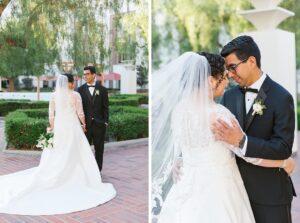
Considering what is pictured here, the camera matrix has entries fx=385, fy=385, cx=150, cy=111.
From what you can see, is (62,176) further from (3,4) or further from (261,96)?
(261,96)

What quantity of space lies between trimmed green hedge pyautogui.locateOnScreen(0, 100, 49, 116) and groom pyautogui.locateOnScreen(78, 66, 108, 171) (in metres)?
0.71

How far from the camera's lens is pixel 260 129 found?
5.91 feet

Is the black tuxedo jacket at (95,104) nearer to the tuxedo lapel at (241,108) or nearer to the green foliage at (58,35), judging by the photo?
the green foliage at (58,35)

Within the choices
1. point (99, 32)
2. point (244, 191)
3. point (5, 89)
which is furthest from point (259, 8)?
point (244, 191)

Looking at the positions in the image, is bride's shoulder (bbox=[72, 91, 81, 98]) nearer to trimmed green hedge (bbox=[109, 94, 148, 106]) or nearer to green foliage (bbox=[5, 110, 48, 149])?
trimmed green hedge (bbox=[109, 94, 148, 106])

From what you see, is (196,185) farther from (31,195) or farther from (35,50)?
(35,50)

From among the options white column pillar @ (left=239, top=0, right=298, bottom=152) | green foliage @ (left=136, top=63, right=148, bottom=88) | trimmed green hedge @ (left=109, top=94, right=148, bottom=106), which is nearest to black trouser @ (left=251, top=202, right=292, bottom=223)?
green foliage @ (left=136, top=63, right=148, bottom=88)

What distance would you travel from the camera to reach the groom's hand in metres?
1.69

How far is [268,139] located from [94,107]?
349 centimetres

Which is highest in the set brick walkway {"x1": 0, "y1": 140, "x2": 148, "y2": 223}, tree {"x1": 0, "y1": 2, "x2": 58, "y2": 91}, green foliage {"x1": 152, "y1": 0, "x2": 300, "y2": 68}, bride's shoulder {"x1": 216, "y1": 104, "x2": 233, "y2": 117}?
green foliage {"x1": 152, "y1": 0, "x2": 300, "y2": 68}

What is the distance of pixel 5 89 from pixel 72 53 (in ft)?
3.29

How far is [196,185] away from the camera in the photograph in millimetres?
1925

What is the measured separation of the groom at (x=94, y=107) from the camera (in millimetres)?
4992

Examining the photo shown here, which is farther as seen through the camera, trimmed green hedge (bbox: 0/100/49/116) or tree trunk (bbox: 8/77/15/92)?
trimmed green hedge (bbox: 0/100/49/116)
